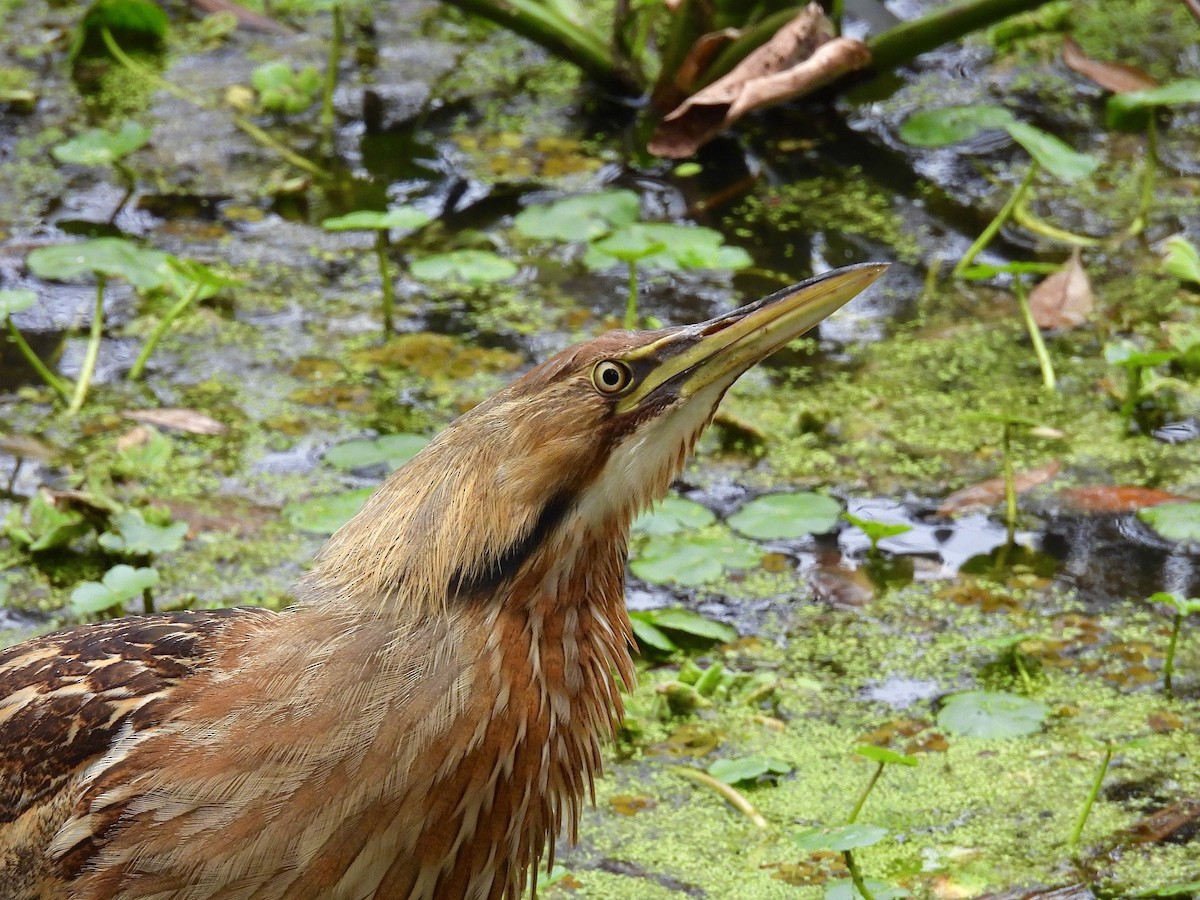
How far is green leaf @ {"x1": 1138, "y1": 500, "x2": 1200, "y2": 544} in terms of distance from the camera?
366 cm

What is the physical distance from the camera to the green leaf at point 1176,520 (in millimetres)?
3656

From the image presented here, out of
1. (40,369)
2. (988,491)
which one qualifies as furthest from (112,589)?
(988,491)

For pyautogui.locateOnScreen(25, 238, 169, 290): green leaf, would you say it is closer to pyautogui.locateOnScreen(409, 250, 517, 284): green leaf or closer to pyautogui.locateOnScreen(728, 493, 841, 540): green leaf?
pyautogui.locateOnScreen(409, 250, 517, 284): green leaf

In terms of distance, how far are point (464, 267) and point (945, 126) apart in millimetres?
1691

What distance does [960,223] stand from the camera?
5.21m

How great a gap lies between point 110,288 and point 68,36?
1.88 metres

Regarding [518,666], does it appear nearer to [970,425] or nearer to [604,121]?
[970,425]

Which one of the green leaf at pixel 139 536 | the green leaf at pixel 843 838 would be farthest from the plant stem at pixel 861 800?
the green leaf at pixel 139 536

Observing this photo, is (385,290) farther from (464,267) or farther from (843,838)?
(843,838)

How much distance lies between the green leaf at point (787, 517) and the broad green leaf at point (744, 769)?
30.6 inches

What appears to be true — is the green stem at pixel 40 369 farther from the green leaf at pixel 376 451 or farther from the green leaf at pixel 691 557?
the green leaf at pixel 691 557

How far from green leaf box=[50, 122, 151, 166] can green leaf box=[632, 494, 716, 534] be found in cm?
205

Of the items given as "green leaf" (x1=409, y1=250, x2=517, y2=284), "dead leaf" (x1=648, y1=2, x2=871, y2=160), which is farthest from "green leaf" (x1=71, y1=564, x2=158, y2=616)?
"dead leaf" (x1=648, y1=2, x2=871, y2=160)

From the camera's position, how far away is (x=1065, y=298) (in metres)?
4.73
